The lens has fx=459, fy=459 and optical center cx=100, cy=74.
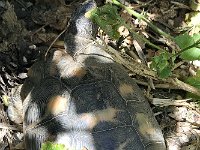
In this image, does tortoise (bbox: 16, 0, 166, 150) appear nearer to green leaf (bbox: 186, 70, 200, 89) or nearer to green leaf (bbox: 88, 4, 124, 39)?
green leaf (bbox: 88, 4, 124, 39)

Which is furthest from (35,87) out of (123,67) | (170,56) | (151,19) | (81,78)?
(151,19)

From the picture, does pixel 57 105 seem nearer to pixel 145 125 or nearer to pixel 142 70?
pixel 145 125

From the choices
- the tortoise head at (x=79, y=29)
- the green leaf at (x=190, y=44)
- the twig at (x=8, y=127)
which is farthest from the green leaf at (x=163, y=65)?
the twig at (x=8, y=127)

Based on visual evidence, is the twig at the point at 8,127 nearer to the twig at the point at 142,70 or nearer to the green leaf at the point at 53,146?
the green leaf at the point at 53,146

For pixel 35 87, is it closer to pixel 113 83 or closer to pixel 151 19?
pixel 113 83

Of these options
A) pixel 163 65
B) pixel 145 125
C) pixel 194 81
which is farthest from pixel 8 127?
pixel 194 81

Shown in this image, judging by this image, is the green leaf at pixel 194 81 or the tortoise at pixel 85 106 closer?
the tortoise at pixel 85 106

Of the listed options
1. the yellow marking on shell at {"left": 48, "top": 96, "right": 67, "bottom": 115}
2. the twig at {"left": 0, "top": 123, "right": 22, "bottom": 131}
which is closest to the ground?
the twig at {"left": 0, "top": 123, "right": 22, "bottom": 131}
